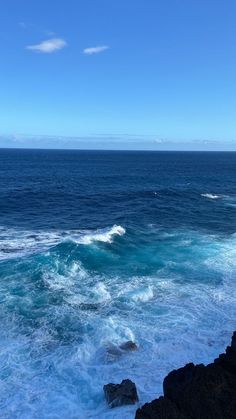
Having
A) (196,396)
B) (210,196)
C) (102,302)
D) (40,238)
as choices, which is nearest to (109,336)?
(102,302)

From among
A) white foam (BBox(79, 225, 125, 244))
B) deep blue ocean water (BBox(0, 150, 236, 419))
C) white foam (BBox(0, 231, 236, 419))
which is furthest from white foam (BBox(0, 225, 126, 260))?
white foam (BBox(0, 231, 236, 419))

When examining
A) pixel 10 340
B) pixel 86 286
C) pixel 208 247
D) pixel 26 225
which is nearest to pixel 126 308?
pixel 86 286

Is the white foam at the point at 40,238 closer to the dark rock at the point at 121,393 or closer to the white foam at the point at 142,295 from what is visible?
the white foam at the point at 142,295

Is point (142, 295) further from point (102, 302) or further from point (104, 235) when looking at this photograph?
point (104, 235)

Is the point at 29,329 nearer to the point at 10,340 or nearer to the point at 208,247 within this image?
the point at 10,340

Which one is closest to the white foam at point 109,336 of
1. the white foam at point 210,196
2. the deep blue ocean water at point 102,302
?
the deep blue ocean water at point 102,302

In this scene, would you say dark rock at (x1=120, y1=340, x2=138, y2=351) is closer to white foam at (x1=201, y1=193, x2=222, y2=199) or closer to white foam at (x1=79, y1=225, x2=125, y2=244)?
white foam at (x1=79, y1=225, x2=125, y2=244)
